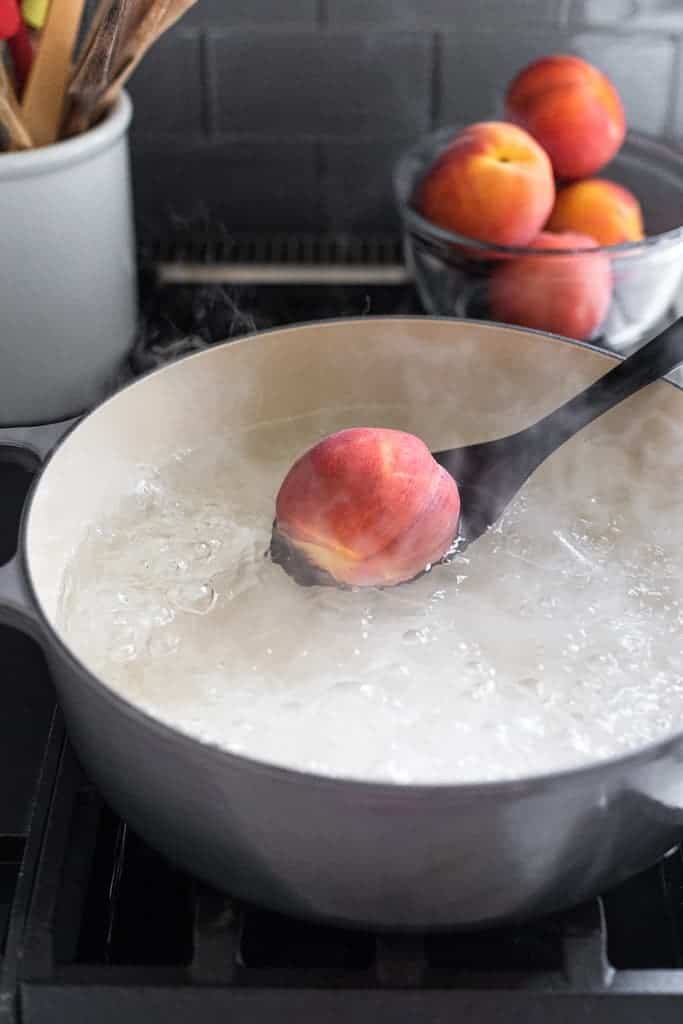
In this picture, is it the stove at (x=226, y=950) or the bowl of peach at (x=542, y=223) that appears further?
the bowl of peach at (x=542, y=223)

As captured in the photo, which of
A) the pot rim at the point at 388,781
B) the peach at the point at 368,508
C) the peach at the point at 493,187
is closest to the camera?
the pot rim at the point at 388,781

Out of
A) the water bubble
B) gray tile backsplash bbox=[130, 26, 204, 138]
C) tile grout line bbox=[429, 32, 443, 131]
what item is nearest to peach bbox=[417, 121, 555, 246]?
tile grout line bbox=[429, 32, 443, 131]

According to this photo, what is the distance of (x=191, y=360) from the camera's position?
24.5 inches

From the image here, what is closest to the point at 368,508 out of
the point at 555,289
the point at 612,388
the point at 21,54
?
the point at 612,388

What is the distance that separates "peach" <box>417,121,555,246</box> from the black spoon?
18 centimetres

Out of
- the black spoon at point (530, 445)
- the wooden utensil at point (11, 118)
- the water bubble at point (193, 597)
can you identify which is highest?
the wooden utensil at point (11, 118)

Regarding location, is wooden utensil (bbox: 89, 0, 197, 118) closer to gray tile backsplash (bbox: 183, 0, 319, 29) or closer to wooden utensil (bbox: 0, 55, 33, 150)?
wooden utensil (bbox: 0, 55, 33, 150)

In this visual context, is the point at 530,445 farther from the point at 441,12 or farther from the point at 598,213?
the point at 441,12

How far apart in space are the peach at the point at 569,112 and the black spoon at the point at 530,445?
24 centimetres

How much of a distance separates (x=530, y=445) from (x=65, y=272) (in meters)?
0.31

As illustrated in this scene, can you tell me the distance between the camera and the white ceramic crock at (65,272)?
2.23 feet

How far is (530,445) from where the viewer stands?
0.62m

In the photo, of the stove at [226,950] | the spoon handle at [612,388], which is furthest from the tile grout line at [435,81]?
the stove at [226,950]

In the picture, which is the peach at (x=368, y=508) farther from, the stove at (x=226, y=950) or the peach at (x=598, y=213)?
the peach at (x=598, y=213)
